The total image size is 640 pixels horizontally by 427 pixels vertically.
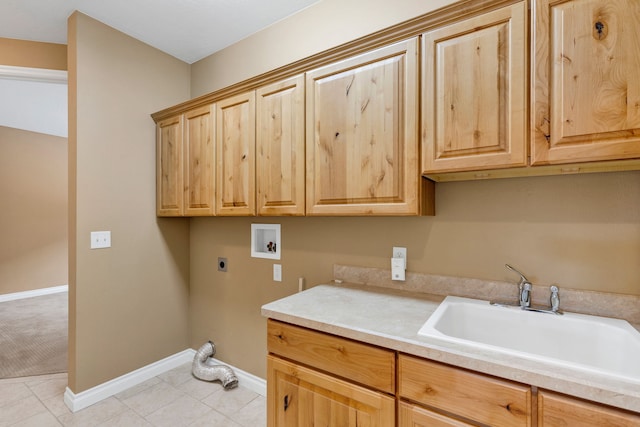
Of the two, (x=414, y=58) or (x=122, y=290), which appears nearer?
(x=414, y=58)

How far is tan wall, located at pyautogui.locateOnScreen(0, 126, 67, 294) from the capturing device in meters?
4.58

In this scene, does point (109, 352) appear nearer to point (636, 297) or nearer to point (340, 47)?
point (340, 47)

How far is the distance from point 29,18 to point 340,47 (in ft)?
7.29

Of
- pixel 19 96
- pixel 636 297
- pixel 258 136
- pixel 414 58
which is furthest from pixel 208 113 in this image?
pixel 19 96

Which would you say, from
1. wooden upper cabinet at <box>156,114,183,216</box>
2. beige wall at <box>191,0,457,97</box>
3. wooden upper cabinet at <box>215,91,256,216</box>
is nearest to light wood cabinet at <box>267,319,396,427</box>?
wooden upper cabinet at <box>215,91,256,216</box>

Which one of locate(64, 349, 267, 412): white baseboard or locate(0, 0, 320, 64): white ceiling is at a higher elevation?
locate(0, 0, 320, 64): white ceiling

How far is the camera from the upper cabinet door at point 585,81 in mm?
985

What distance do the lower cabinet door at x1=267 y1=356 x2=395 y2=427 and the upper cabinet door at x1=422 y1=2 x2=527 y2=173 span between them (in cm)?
95

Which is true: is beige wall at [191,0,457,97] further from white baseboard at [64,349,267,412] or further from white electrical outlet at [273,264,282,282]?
white baseboard at [64,349,267,412]

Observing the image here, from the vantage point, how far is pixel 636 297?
1.18m

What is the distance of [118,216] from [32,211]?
405 centimetres

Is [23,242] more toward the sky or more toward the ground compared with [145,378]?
more toward the sky

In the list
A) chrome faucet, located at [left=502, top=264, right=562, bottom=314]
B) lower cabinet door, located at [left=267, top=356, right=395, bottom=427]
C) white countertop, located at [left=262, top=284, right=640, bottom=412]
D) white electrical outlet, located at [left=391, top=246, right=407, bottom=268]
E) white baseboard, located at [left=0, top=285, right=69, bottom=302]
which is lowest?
white baseboard, located at [left=0, top=285, right=69, bottom=302]

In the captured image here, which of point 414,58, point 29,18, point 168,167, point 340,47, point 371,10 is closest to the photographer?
point 414,58
